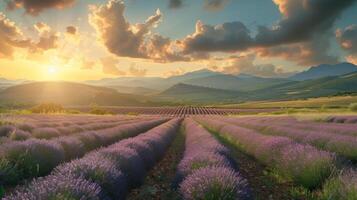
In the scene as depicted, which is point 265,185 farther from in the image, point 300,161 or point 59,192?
point 59,192

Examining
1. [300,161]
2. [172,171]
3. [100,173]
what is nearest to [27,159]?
[100,173]

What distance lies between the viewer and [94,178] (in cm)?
495

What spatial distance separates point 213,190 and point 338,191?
181cm

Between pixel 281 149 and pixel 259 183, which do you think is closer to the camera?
pixel 259 183

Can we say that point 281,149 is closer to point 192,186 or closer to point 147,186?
point 147,186

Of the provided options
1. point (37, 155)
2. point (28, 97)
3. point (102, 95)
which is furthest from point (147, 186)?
point (28, 97)

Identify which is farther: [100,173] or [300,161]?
[300,161]

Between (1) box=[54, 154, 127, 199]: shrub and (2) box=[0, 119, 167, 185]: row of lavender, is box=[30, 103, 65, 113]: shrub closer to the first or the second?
(2) box=[0, 119, 167, 185]: row of lavender

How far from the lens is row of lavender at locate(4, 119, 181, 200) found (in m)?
3.50

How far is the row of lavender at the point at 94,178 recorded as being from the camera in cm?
350

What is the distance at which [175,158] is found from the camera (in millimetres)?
11812

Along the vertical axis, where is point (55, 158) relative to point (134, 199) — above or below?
above

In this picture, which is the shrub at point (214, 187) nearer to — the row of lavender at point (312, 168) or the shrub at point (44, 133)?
the row of lavender at point (312, 168)

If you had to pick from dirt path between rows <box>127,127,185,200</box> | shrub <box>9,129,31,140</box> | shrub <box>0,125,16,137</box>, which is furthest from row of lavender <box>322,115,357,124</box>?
shrub <box>0,125,16,137</box>
